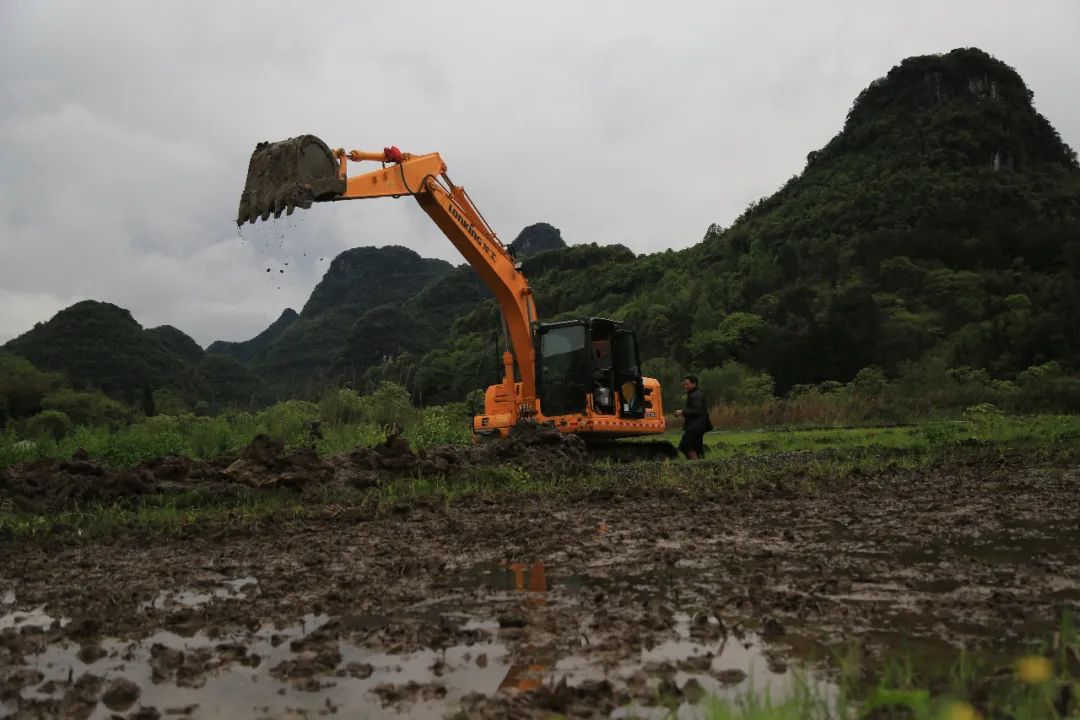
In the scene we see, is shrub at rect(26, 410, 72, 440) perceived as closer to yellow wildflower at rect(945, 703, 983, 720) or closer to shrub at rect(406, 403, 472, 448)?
shrub at rect(406, 403, 472, 448)

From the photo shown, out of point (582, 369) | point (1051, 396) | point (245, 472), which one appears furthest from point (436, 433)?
point (1051, 396)

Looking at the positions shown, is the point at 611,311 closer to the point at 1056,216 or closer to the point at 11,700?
the point at 1056,216

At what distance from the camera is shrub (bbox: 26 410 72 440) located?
15227 millimetres

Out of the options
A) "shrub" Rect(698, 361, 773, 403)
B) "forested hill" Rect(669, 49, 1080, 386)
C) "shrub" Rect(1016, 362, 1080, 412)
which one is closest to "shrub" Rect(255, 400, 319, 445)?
"shrub" Rect(1016, 362, 1080, 412)

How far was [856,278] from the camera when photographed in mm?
52219

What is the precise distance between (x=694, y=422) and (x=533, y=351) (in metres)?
2.90

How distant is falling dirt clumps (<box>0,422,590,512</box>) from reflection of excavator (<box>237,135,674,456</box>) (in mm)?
3491

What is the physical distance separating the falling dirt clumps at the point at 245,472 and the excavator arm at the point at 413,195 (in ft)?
11.0

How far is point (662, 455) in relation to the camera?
15.2m

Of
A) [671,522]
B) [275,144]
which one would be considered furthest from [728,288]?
[671,522]

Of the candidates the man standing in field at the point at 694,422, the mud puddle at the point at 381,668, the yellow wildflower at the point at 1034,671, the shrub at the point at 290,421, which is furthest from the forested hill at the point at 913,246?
the yellow wildflower at the point at 1034,671

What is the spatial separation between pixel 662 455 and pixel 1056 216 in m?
53.7

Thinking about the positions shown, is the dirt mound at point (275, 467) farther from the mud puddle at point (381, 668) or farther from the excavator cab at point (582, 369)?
the excavator cab at point (582, 369)

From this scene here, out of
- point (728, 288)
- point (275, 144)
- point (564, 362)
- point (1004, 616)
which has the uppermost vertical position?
point (728, 288)
